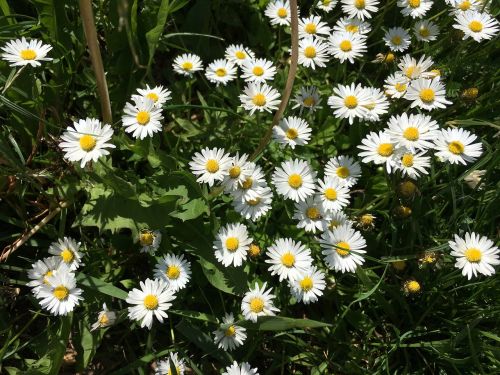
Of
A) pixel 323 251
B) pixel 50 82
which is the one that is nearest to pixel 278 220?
pixel 323 251

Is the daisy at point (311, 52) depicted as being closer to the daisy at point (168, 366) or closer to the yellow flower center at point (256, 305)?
the yellow flower center at point (256, 305)

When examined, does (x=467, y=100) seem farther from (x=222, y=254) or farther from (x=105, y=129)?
(x=105, y=129)

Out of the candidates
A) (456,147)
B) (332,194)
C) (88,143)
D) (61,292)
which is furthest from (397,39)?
(61,292)

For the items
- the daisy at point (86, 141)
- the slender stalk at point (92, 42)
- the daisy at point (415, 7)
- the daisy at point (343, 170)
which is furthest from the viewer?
the daisy at point (415, 7)

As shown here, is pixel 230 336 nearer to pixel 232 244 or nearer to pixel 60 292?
pixel 232 244

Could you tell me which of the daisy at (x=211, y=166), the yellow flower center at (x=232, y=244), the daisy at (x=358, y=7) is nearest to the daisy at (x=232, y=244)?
the yellow flower center at (x=232, y=244)

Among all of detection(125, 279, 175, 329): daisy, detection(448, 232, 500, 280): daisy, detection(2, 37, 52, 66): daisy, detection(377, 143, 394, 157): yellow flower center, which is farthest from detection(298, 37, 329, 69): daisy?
detection(125, 279, 175, 329): daisy

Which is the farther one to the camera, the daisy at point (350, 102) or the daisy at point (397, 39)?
the daisy at point (397, 39)
